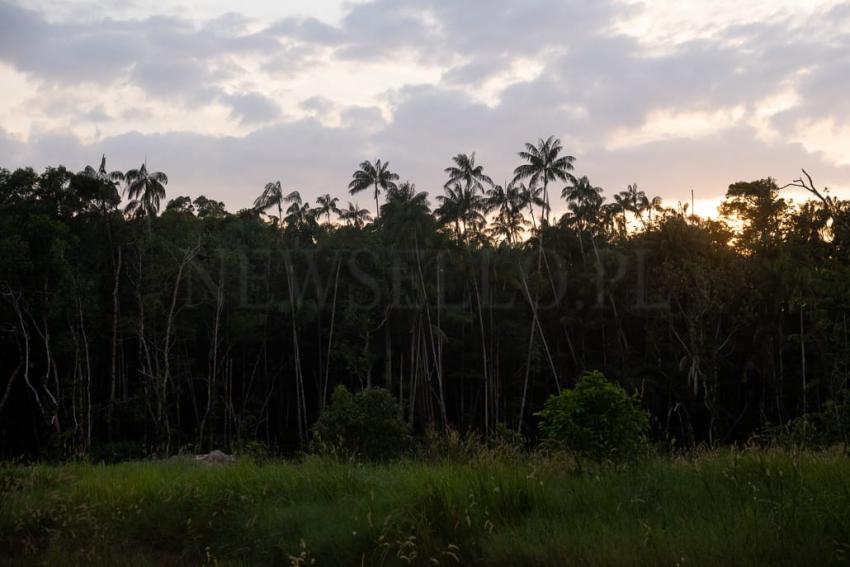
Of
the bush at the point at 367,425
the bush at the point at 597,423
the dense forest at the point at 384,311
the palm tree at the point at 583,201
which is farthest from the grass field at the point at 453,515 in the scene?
the palm tree at the point at 583,201

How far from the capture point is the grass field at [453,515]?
18.0 feet

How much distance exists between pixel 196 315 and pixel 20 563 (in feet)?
128

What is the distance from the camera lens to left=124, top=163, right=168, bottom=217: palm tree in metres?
39.1

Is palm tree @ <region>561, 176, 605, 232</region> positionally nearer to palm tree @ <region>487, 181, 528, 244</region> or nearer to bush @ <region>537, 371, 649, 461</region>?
palm tree @ <region>487, 181, 528, 244</region>

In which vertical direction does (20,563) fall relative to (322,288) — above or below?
below

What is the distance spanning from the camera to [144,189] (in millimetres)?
39250

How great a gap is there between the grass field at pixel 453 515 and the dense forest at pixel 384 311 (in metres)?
26.6

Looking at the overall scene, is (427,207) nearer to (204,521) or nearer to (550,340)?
(550,340)

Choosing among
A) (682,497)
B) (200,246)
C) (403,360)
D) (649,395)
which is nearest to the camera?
(682,497)

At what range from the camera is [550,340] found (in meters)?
48.2

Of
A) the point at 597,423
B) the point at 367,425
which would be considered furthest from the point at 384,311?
the point at 597,423

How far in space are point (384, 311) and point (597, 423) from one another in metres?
37.6

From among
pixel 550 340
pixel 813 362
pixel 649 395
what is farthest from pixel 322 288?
pixel 813 362

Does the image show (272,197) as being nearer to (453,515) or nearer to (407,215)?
(407,215)
